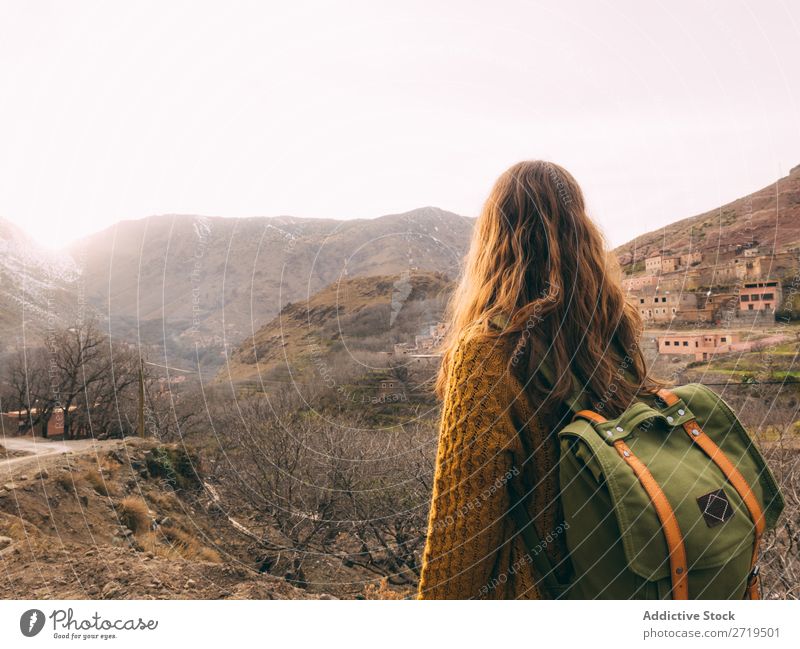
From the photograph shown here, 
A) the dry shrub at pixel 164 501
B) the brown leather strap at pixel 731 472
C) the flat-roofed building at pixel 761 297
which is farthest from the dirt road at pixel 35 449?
the flat-roofed building at pixel 761 297

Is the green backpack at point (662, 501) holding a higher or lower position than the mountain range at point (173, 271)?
lower

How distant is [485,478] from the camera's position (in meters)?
0.88

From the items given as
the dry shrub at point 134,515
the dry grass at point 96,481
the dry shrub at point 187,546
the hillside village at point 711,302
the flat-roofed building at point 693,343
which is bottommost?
the dry shrub at point 187,546

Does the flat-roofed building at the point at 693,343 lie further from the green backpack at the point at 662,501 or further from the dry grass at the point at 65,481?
the green backpack at the point at 662,501

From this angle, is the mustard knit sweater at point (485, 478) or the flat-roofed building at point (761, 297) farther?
the flat-roofed building at point (761, 297)

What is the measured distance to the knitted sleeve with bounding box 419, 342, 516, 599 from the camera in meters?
0.87

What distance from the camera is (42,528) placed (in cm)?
586

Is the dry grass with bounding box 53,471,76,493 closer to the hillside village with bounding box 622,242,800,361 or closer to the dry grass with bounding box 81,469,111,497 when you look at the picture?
the dry grass with bounding box 81,469,111,497

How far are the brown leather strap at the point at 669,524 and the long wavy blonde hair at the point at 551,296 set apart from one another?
13cm

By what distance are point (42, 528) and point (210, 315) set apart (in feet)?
10.1

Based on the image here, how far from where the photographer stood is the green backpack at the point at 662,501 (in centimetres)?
81

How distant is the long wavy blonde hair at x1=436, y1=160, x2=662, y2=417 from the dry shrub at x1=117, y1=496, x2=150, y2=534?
7852 millimetres

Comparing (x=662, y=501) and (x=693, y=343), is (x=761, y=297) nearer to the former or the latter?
(x=693, y=343)

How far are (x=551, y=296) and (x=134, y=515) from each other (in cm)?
851
